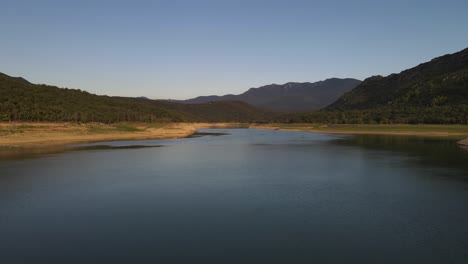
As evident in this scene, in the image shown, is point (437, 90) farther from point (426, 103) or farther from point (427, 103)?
point (427, 103)

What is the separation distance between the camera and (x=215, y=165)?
3145 cm

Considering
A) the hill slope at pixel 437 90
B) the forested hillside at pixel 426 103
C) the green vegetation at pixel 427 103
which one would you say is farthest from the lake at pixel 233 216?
the hill slope at pixel 437 90

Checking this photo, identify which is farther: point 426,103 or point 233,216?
→ point 426,103

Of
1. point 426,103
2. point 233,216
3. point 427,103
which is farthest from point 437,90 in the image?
point 233,216

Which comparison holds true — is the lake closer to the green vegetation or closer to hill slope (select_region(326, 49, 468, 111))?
the green vegetation

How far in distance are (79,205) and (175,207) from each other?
4.59 metres

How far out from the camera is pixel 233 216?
14773mm

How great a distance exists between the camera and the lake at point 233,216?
35.2 feet

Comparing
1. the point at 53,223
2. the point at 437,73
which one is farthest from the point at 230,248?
the point at 437,73

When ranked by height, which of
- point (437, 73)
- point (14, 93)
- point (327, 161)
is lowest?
point (327, 161)

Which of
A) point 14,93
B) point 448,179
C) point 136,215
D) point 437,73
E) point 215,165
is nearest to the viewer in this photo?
point 136,215

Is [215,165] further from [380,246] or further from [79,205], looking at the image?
[380,246]

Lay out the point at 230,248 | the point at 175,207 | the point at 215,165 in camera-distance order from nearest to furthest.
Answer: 1. the point at 230,248
2. the point at 175,207
3. the point at 215,165

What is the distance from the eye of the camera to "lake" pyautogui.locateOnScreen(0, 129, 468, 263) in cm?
1073
